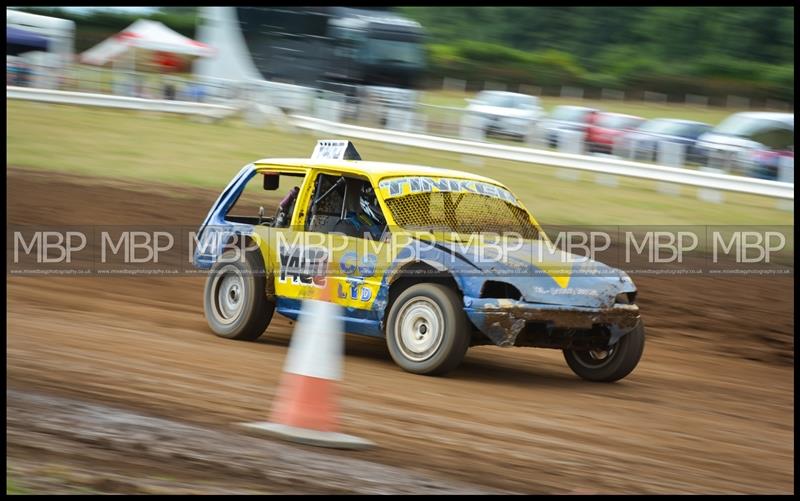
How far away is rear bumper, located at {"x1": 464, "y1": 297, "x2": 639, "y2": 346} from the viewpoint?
744 cm

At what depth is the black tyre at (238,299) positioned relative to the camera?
894cm

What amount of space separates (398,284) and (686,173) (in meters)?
10.6

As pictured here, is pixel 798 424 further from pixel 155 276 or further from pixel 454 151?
pixel 454 151

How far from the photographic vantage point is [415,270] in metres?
7.86

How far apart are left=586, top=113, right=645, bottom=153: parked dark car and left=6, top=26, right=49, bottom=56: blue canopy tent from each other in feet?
54.0

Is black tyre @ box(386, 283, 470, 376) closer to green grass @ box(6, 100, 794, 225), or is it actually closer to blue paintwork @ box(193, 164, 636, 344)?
blue paintwork @ box(193, 164, 636, 344)

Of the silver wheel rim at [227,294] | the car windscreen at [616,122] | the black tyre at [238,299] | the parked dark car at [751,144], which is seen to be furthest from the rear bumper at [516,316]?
the car windscreen at [616,122]

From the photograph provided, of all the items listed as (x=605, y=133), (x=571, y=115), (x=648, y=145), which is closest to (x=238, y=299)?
(x=648, y=145)

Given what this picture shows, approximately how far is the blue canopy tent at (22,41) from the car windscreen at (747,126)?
19265 millimetres

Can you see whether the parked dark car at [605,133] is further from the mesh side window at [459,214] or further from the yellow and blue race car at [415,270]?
the yellow and blue race car at [415,270]

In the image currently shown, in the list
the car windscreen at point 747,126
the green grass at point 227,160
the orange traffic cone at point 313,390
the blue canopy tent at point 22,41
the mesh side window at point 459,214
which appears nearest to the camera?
the orange traffic cone at point 313,390

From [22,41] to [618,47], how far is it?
23.3 meters

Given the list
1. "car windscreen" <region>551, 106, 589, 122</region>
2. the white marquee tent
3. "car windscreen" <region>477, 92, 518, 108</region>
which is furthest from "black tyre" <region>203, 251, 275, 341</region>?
the white marquee tent

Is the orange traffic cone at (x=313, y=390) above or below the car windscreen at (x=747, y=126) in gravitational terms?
below
